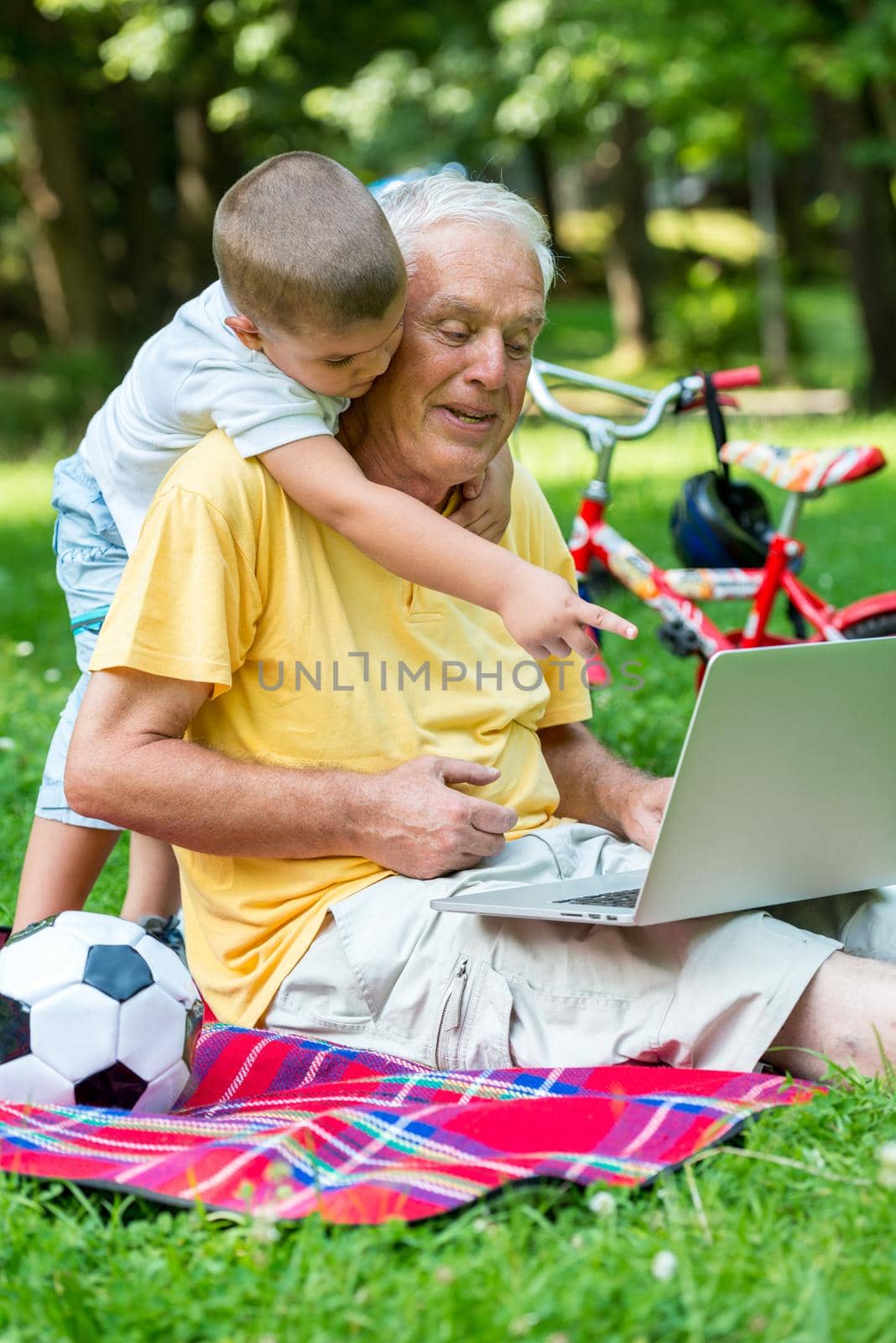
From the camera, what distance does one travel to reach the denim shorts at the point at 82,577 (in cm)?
319

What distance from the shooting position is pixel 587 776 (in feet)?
9.87

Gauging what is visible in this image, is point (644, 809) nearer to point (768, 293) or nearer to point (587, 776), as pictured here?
point (587, 776)

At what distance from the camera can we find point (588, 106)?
1761 cm

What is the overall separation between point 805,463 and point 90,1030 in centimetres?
308

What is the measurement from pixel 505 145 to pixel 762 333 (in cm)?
592

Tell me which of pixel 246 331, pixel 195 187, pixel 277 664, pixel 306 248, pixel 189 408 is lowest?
pixel 195 187

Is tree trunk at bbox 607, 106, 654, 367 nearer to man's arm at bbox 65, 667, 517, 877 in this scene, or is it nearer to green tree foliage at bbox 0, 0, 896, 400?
green tree foliage at bbox 0, 0, 896, 400

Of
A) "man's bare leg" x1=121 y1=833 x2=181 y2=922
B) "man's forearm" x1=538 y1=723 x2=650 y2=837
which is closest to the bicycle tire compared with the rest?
"man's forearm" x1=538 y1=723 x2=650 y2=837

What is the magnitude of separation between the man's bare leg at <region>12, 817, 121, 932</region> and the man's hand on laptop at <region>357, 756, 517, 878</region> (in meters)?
0.88

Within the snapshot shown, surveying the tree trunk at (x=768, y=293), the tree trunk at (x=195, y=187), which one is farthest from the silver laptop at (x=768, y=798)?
the tree trunk at (x=768, y=293)

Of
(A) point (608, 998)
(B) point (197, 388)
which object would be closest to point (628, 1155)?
(A) point (608, 998)

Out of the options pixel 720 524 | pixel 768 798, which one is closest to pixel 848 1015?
pixel 768 798

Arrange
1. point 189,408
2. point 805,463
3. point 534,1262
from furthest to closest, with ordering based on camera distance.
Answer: point 805,463 < point 189,408 < point 534,1262

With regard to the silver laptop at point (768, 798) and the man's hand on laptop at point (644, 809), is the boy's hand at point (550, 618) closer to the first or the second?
the silver laptop at point (768, 798)
